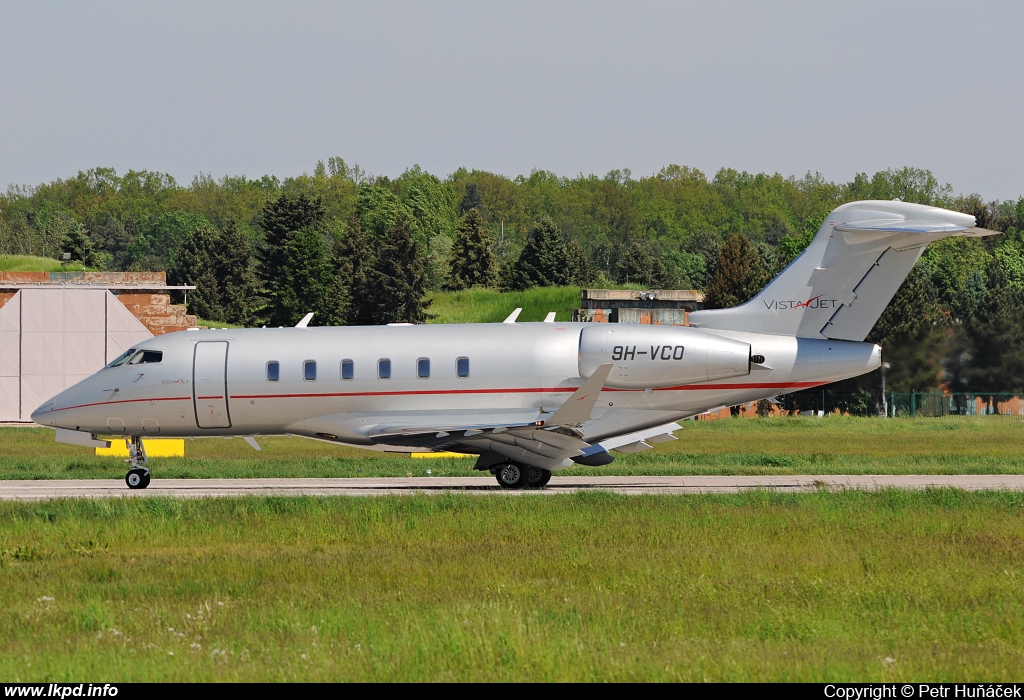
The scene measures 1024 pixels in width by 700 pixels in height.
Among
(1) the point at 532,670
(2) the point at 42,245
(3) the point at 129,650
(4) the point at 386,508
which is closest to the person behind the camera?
(1) the point at 532,670

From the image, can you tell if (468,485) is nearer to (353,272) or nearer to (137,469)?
(137,469)

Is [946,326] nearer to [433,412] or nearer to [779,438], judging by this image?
[779,438]

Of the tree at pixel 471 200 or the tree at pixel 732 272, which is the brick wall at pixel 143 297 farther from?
the tree at pixel 471 200

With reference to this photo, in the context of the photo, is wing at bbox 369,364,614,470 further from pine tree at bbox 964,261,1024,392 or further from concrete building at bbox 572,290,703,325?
concrete building at bbox 572,290,703,325

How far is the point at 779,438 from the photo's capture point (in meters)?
44.2

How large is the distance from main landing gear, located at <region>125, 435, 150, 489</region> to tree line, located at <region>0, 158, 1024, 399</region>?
115ft

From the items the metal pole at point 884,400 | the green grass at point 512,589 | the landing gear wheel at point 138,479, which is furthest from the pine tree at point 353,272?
the green grass at point 512,589

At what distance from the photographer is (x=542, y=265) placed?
105 m

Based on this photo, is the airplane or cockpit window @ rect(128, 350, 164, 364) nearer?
the airplane

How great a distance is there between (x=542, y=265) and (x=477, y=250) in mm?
6929

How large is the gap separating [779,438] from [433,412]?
2213 centimetres

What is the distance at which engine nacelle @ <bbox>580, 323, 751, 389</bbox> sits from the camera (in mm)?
24641

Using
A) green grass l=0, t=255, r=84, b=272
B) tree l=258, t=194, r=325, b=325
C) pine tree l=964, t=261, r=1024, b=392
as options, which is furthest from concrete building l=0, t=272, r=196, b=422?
pine tree l=964, t=261, r=1024, b=392
